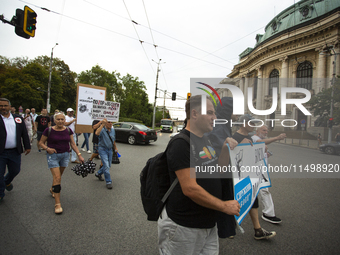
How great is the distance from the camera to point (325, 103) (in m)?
2.13

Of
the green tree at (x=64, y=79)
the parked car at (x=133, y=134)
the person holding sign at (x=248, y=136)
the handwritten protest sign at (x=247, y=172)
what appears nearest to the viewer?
the handwritten protest sign at (x=247, y=172)

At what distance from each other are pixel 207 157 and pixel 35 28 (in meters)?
9.56

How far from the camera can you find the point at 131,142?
1420 centimetres

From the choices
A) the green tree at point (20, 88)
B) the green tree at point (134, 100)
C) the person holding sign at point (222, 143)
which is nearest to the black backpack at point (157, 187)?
the person holding sign at point (222, 143)

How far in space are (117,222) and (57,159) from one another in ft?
5.73

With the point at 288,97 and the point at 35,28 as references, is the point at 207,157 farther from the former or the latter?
the point at 35,28

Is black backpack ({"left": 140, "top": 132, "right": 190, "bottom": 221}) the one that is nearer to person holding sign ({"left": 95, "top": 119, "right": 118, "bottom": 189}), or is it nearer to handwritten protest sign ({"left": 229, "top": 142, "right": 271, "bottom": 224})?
handwritten protest sign ({"left": 229, "top": 142, "right": 271, "bottom": 224})

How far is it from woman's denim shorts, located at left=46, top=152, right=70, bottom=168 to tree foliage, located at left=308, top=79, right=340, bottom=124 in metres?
4.16

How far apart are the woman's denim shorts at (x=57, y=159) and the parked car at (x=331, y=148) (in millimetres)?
4193

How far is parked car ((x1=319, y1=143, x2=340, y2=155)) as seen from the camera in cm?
230

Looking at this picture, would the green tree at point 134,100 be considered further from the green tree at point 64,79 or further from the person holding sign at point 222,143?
the person holding sign at point 222,143

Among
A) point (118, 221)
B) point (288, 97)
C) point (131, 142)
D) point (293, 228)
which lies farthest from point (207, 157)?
point (131, 142)

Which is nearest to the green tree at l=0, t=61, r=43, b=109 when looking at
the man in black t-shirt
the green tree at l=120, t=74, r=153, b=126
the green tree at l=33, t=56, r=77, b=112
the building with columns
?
the green tree at l=33, t=56, r=77, b=112

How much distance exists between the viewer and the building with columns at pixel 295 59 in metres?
2.34
